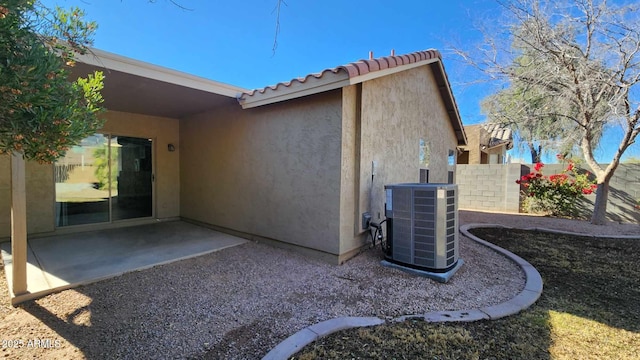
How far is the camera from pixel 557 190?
1005 cm

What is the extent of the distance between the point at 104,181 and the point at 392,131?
7.31m

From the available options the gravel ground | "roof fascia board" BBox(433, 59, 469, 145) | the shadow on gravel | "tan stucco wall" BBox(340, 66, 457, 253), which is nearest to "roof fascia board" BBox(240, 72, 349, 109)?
"tan stucco wall" BBox(340, 66, 457, 253)

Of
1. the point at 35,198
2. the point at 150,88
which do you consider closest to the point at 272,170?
the point at 150,88

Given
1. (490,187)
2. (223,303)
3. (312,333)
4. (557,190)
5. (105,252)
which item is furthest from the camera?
(490,187)

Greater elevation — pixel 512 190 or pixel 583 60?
pixel 583 60

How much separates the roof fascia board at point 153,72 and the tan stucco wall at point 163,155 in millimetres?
3537

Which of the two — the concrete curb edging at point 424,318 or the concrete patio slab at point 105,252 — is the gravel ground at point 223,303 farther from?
the concrete patio slab at point 105,252

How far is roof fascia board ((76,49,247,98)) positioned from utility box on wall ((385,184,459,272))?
3850 mm

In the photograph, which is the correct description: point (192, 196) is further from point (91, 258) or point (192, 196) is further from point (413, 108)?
point (413, 108)

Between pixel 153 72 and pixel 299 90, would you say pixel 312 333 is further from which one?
pixel 153 72

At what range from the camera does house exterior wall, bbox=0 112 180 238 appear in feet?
19.7

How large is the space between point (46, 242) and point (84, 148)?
234 centimetres

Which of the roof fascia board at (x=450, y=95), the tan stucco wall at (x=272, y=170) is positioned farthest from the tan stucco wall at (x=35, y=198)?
the roof fascia board at (x=450, y=95)

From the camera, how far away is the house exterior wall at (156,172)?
5996 millimetres
